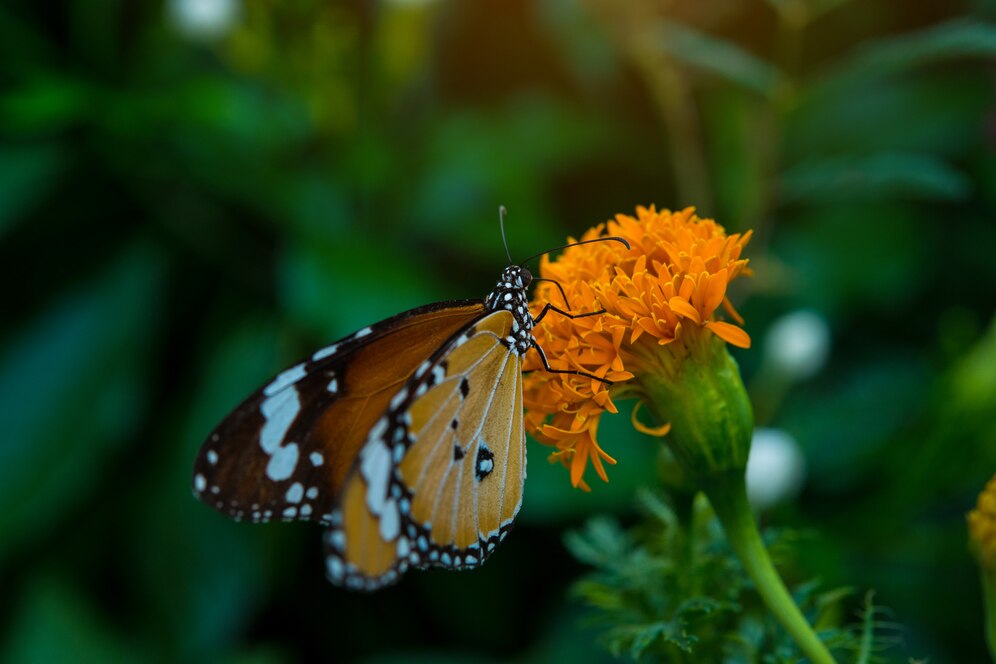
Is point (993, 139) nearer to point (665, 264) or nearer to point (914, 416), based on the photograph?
point (914, 416)

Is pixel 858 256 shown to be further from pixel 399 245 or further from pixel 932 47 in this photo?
pixel 399 245

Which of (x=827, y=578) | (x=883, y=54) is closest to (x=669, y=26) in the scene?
(x=883, y=54)

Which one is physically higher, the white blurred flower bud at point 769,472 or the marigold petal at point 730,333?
the white blurred flower bud at point 769,472

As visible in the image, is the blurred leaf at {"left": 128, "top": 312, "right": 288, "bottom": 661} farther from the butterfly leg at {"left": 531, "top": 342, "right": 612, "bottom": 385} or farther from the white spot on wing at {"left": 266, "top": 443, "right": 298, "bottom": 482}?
the butterfly leg at {"left": 531, "top": 342, "right": 612, "bottom": 385}

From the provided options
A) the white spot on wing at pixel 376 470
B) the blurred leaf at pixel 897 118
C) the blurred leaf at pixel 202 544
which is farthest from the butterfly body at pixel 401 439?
the blurred leaf at pixel 897 118

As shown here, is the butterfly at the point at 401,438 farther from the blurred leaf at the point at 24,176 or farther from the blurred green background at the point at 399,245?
the blurred leaf at the point at 24,176
